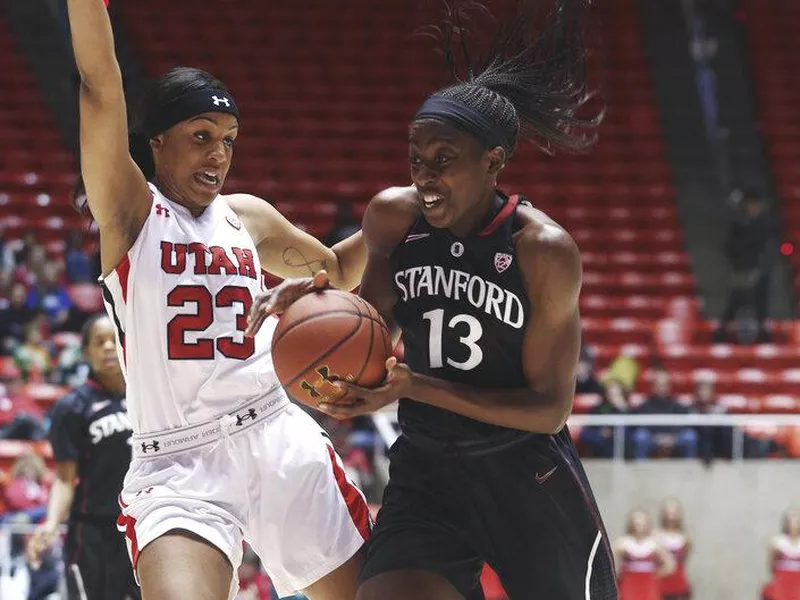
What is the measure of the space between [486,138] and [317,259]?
37.5 inches

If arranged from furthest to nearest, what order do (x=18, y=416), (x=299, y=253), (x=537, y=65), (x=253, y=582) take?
(x=18, y=416) → (x=253, y=582) → (x=299, y=253) → (x=537, y=65)

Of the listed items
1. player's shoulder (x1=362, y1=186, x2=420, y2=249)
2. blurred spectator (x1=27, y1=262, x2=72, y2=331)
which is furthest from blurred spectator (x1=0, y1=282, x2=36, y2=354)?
player's shoulder (x1=362, y1=186, x2=420, y2=249)

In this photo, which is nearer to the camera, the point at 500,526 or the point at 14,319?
the point at 500,526

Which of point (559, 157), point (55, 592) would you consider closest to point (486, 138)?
point (55, 592)

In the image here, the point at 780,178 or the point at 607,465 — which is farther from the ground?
the point at 780,178

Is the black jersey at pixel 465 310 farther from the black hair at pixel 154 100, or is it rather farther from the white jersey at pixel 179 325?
the black hair at pixel 154 100

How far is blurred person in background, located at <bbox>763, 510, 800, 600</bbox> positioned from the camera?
336 inches

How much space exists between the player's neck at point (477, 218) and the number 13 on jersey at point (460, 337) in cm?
23

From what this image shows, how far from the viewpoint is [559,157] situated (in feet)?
51.5

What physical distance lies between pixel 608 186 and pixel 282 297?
12.1 meters

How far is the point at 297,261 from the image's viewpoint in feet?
14.5

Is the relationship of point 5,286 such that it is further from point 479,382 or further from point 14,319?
point 479,382

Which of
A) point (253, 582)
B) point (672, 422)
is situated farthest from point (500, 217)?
point (672, 422)

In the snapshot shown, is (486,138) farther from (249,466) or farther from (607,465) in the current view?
(607,465)
